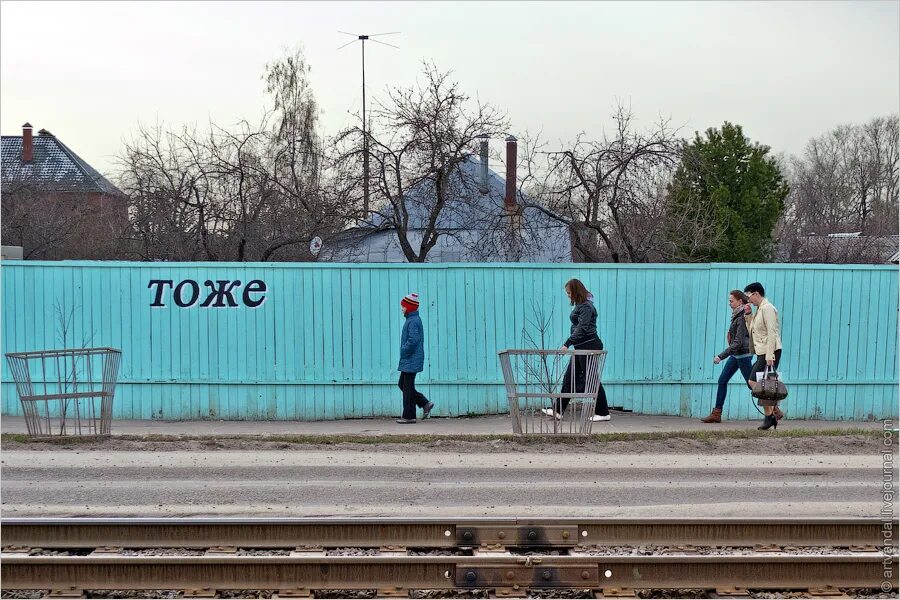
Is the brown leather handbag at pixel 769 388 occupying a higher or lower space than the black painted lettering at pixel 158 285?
lower

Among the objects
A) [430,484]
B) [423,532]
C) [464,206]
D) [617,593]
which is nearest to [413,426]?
[430,484]

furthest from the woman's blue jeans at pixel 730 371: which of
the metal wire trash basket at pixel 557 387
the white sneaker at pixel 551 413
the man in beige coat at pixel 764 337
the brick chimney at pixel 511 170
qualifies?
the brick chimney at pixel 511 170

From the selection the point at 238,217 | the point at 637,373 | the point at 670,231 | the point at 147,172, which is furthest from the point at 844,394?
the point at 147,172

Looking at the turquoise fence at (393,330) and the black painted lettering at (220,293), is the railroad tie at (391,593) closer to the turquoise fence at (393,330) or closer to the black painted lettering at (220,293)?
the turquoise fence at (393,330)

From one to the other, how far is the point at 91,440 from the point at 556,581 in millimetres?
7099

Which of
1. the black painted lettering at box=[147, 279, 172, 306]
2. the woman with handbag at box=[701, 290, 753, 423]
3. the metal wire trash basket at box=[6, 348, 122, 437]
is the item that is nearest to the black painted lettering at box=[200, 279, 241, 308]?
the black painted lettering at box=[147, 279, 172, 306]

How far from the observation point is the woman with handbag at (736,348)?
12.3 meters

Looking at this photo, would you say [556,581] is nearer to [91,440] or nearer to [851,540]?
[851,540]

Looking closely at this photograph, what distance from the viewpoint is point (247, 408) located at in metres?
13.5

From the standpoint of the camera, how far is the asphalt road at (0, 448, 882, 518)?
821 cm

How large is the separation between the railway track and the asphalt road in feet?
2.77

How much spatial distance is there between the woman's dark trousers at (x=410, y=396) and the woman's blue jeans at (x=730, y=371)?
389cm

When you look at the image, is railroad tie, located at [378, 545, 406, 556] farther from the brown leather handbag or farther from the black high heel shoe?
the black high heel shoe

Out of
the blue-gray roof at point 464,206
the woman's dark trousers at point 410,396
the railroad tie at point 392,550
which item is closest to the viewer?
the railroad tie at point 392,550
